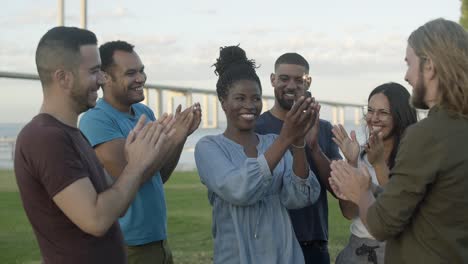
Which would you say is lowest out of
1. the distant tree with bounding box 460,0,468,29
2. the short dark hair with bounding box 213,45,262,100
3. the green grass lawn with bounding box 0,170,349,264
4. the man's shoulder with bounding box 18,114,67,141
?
the green grass lawn with bounding box 0,170,349,264

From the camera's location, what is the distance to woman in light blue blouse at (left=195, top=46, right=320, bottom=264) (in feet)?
14.2

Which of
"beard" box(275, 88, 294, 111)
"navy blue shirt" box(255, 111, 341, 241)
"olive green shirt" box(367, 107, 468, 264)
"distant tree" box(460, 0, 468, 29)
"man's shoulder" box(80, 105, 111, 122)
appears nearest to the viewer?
"olive green shirt" box(367, 107, 468, 264)

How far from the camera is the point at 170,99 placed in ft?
65.9

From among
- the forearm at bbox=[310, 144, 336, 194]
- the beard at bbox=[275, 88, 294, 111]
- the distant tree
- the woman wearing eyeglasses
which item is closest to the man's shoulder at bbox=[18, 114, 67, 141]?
the woman wearing eyeglasses

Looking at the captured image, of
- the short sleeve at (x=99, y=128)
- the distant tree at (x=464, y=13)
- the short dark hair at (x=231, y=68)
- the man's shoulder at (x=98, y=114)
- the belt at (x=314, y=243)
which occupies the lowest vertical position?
the belt at (x=314, y=243)

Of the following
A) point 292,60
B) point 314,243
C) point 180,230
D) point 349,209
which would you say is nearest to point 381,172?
point 349,209

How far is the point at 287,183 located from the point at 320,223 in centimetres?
77

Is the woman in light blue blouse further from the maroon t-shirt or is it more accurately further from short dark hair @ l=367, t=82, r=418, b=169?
the maroon t-shirt

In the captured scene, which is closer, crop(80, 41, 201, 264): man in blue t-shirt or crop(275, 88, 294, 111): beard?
crop(80, 41, 201, 264): man in blue t-shirt

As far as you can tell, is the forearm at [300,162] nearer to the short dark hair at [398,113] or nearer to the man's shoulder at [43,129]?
the short dark hair at [398,113]

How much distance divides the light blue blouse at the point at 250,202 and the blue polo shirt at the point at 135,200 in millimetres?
409

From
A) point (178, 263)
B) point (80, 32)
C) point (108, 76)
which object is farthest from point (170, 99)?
point (80, 32)

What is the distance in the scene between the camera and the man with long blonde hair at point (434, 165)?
3197 mm

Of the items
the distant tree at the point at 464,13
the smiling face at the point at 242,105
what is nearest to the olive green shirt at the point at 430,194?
the smiling face at the point at 242,105
